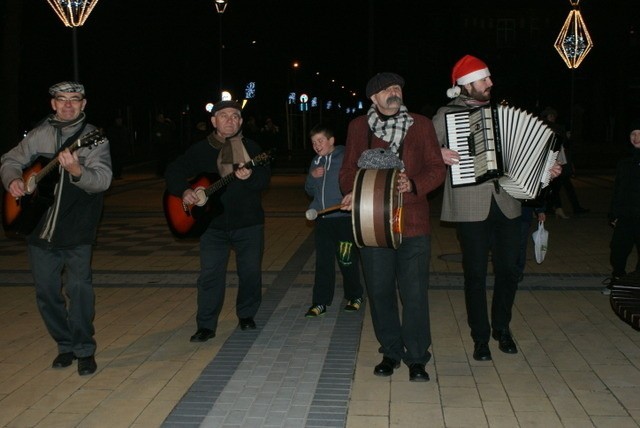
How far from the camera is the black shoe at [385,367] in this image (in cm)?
562

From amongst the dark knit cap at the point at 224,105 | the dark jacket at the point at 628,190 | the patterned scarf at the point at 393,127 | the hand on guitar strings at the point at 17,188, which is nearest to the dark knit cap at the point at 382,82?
the patterned scarf at the point at 393,127

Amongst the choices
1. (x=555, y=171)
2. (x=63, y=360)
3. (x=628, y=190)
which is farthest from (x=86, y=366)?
(x=628, y=190)

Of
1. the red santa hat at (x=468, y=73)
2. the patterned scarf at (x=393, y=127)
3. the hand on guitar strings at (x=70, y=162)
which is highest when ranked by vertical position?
the red santa hat at (x=468, y=73)

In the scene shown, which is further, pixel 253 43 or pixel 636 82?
pixel 253 43

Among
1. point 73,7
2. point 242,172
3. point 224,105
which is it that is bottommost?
point 242,172

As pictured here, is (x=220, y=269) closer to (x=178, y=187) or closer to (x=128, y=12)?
(x=178, y=187)

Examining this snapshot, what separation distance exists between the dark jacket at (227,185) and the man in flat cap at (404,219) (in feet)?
3.92

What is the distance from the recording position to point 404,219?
17.8ft

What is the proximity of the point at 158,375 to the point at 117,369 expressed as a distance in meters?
0.35

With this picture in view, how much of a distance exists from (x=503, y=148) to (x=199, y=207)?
7.73 ft

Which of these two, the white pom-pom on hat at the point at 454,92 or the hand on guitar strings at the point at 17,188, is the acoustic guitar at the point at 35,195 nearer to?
the hand on guitar strings at the point at 17,188

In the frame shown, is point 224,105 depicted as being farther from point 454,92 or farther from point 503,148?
point 503,148

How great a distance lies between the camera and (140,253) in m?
11.1

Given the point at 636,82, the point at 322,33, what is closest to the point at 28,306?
the point at 636,82
